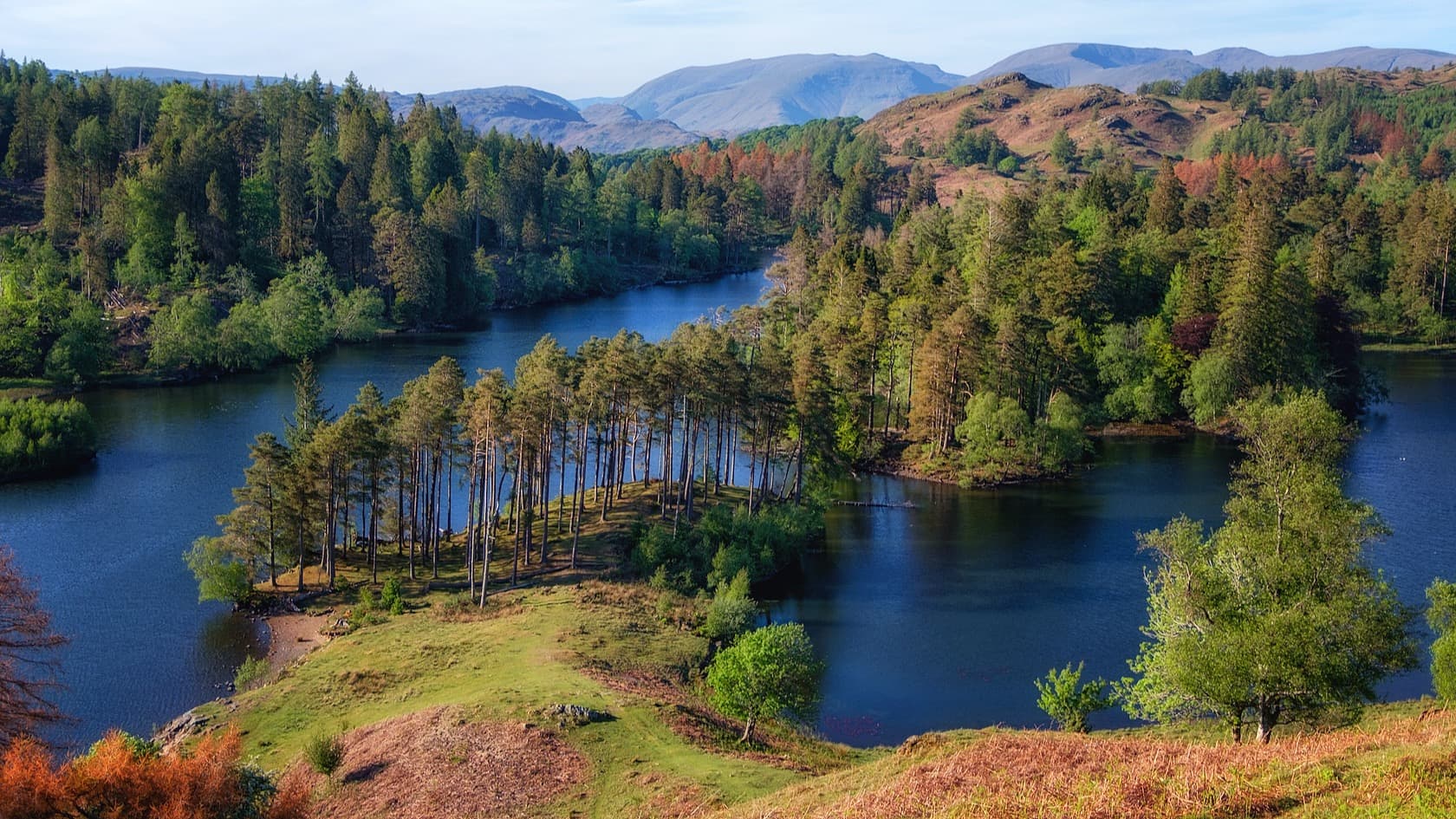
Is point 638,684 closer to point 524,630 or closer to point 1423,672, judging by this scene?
point 524,630

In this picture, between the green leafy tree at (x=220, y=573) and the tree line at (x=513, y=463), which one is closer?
the green leafy tree at (x=220, y=573)

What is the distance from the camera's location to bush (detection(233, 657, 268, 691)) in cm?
4356

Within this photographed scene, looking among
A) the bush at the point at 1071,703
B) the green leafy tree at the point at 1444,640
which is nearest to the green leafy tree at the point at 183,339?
the bush at the point at 1071,703

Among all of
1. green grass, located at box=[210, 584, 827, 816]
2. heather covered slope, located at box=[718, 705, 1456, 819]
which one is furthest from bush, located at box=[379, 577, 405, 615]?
heather covered slope, located at box=[718, 705, 1456, 819]

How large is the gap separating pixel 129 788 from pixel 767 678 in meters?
19.5

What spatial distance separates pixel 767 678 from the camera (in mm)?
36719

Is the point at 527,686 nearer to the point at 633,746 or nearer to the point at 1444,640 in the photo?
the point at 633,746

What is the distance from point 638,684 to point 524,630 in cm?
807

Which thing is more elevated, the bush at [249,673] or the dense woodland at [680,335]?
the dense woodland at [680,335]

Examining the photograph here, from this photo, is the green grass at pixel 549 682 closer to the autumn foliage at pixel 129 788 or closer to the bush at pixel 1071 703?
the bush at pixel 1071 703

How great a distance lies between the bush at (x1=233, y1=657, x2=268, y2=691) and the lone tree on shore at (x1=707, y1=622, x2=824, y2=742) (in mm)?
19039

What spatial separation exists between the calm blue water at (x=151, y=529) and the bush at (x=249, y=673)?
117cm

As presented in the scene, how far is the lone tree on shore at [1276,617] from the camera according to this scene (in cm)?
2941

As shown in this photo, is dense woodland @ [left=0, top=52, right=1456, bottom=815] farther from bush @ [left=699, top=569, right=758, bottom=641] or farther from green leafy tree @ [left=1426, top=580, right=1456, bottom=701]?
green leafy tree @ [left=1426, top=580, right=1456, bottom=701]
